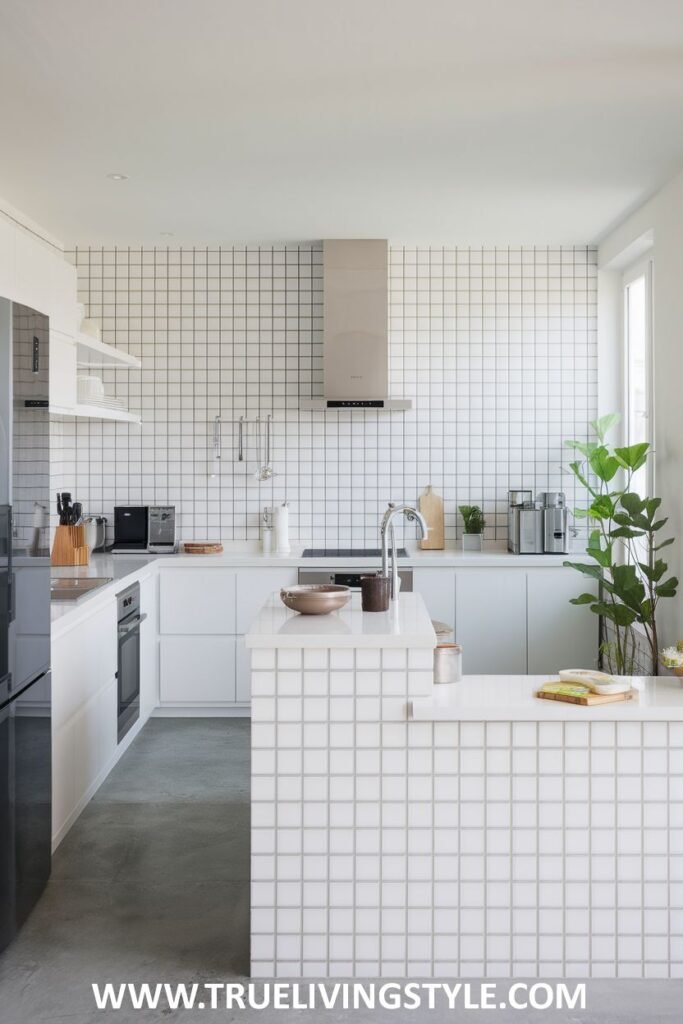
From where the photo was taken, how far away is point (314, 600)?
2842 mm

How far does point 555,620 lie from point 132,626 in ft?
7.20

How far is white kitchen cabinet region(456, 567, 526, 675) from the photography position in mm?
5219

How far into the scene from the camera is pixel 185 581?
17.3 ft

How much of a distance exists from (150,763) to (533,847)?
241cm

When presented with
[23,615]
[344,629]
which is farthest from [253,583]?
[344,629]

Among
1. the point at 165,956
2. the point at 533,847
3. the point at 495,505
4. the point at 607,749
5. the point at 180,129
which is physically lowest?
the point at 165,956

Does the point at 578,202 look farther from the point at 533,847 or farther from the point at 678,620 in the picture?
the point at 533,847

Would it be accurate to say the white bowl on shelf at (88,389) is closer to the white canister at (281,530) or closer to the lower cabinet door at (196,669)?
the white canister at (281,530)

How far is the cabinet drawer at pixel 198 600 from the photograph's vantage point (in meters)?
5.27

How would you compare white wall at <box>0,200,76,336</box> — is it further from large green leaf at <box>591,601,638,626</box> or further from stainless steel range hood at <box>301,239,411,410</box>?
large green leaf at <box>591,601,638,626</box>

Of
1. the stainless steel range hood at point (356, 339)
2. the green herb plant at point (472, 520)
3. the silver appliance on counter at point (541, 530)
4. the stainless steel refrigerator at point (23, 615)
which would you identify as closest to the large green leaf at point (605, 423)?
the silver appliance on counter at point (541, 530)

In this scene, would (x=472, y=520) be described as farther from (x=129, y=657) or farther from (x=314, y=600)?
(x=314, y=600)

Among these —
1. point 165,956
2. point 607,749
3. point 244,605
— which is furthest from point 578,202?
point 165,956

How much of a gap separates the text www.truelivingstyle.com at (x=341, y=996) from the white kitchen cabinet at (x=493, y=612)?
8.81 feet
